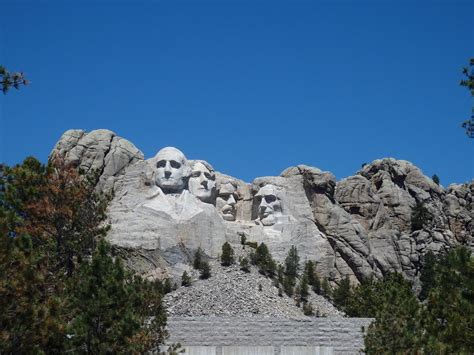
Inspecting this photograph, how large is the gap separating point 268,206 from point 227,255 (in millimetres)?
3738

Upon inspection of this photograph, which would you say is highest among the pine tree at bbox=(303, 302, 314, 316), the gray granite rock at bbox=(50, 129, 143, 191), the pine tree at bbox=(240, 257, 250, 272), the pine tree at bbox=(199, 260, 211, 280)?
the gray granite rock at bbox=(50, 129, 143, 191)

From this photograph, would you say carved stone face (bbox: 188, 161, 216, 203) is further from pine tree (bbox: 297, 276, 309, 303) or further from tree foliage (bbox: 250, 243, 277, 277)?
pine tree (bbox: 297, 276, 309, 303)

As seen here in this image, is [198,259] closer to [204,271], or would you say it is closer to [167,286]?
[204,271]

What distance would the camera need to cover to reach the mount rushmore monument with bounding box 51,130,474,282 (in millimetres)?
34656

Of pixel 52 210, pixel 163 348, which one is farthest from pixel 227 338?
pixel 52 210

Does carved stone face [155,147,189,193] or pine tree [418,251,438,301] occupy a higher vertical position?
carved stone face [155,147,189,193]

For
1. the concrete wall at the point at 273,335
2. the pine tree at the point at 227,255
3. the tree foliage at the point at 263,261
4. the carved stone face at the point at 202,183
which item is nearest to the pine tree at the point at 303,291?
the tree foliage at the point at 263,261

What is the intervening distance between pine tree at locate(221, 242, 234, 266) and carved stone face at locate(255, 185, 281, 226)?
3075mm

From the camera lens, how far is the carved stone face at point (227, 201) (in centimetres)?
3831

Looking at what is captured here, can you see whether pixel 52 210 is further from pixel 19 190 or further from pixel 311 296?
pixel 311 296

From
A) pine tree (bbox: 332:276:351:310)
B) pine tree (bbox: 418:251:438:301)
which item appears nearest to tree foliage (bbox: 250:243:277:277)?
pine tree (bbox: 332:276:351:310)

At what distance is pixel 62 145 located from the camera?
37.6 metres

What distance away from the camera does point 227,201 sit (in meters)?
38.7

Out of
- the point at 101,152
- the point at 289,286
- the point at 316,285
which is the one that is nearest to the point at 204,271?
the point at 289,286
